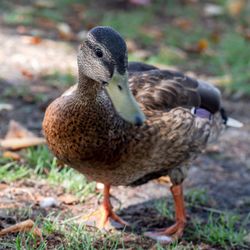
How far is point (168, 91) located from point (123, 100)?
931mm

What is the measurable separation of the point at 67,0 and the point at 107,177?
17.9 feet

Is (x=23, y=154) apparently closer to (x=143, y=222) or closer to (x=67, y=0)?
(x=143, y=222)

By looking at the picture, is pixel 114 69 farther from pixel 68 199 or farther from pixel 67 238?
pixel 68 199

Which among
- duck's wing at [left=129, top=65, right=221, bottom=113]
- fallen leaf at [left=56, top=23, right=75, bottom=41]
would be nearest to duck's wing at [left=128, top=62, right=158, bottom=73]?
duck's wing at [left=129, top=65, right=221, bottom=113]

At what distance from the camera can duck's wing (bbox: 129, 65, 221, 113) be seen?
3916mm

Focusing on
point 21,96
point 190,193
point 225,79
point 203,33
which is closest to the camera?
point 190,193

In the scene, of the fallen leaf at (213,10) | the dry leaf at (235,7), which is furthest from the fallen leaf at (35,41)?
the dry leaf at (235,7)

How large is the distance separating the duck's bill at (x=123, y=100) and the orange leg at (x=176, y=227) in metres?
1.01

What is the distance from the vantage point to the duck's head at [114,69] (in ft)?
10.3

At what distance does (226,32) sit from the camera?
8.46m

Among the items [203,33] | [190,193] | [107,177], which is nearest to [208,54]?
[203,33]

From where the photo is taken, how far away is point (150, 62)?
6.92m

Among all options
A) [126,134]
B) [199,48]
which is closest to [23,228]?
[126,134]

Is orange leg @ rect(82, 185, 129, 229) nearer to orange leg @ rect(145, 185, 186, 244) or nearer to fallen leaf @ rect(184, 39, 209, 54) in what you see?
orange leg @ rect(145, 185, 186, 244)
